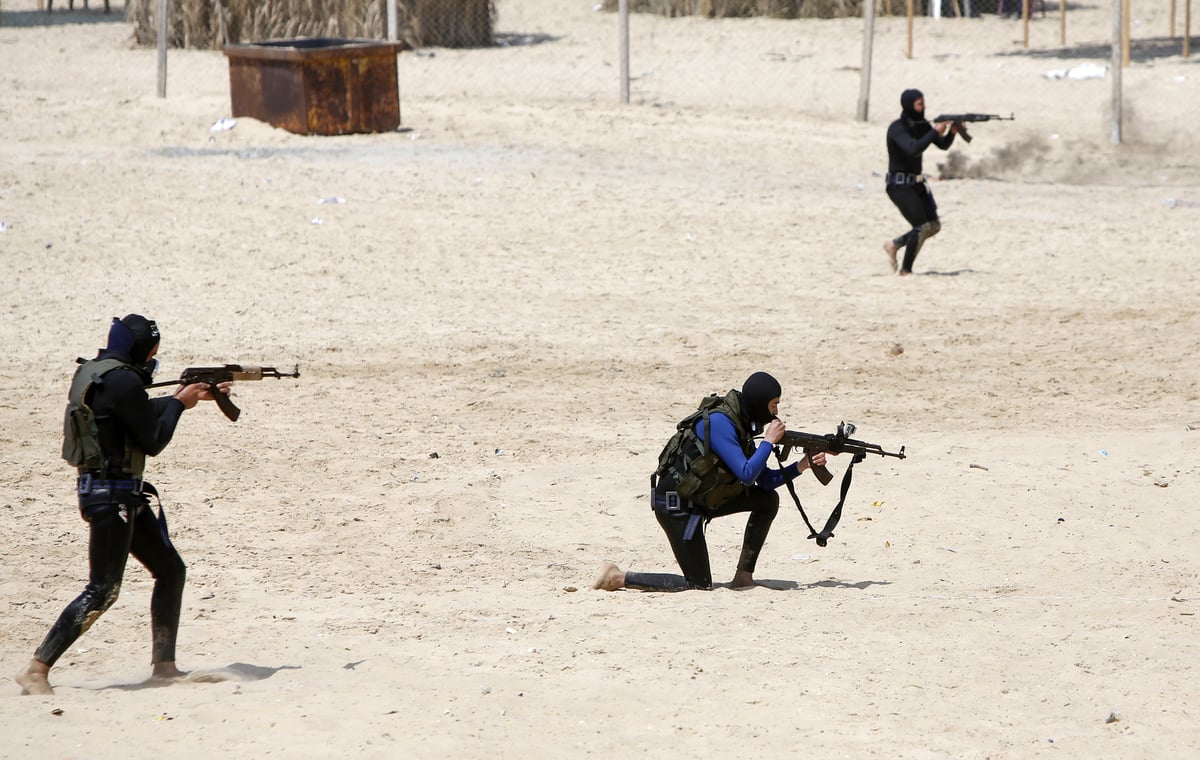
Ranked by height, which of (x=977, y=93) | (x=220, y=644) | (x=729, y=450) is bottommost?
(x=220, y=644)

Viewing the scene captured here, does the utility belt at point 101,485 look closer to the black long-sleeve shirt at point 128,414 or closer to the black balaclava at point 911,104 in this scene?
the black long-sleeve shirt at point 128,414

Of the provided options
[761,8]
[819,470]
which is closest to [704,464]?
[819,470]

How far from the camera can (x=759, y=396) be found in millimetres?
6660

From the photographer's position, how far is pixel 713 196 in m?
15.7

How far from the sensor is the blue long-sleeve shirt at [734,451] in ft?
21.7

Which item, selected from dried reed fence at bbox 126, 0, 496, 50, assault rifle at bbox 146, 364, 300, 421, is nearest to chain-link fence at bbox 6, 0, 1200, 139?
dried reed fence at bbox 126, 0, 496, 50

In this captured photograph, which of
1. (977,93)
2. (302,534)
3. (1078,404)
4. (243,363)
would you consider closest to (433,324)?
(243,363)

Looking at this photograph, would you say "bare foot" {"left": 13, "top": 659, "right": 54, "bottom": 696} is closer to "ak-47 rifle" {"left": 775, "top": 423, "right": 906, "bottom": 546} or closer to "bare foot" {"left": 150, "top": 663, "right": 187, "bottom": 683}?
"bare foot" {"left": 150, "top": 663, "right": 187, "bottom": 683}

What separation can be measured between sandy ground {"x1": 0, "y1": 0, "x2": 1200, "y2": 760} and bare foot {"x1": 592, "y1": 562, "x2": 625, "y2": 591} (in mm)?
150

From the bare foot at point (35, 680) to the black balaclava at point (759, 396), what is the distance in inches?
121

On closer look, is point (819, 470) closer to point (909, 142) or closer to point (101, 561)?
point (101, 561)

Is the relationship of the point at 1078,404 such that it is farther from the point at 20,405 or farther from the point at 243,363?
the point at 20,405

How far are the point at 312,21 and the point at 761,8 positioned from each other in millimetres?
8636

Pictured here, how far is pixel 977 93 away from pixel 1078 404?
1191cm
